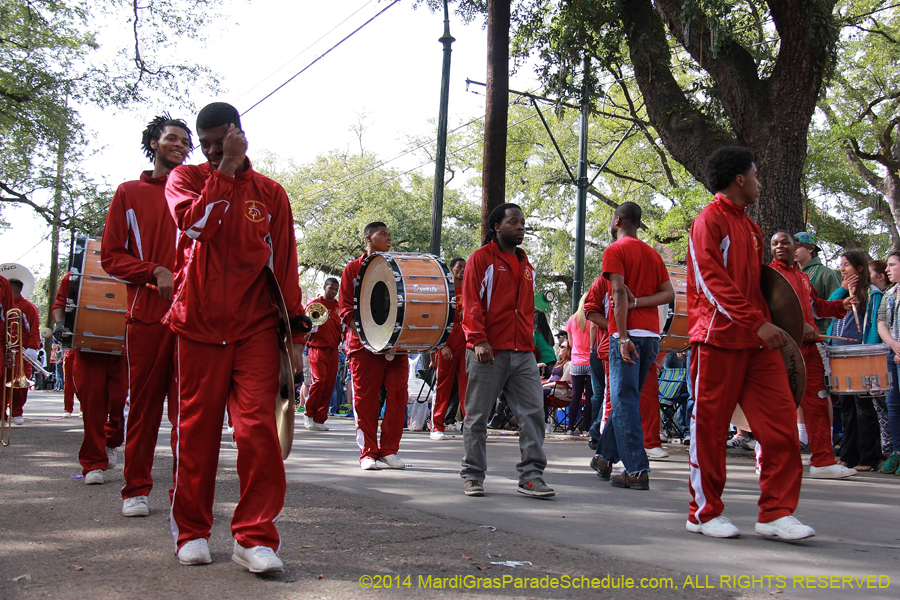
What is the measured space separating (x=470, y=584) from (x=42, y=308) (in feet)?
289

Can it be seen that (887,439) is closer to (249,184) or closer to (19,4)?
(249,184)

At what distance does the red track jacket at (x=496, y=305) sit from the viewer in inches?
241

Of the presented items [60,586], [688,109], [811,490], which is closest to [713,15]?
[688,109]

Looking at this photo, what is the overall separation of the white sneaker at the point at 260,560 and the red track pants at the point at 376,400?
3951 millimetres

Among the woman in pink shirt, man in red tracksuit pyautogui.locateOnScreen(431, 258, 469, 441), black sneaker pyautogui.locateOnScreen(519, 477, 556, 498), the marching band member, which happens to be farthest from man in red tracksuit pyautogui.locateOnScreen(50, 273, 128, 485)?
the woman in pink shirt

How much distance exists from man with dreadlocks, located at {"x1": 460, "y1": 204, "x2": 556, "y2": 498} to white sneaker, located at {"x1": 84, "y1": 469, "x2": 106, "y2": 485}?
2785mm

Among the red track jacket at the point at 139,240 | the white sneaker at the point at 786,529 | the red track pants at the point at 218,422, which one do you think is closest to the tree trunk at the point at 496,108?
the red track jacket at the point at 139,240

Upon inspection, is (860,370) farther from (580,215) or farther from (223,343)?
(580,215)

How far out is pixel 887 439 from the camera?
845 centimetres

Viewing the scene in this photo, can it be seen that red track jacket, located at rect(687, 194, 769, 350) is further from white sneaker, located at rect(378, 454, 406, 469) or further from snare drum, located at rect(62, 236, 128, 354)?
snare drum, located at rect(62, 236, 128, 354)

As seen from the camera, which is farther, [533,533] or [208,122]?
[533,533]

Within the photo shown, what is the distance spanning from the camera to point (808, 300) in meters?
7.54

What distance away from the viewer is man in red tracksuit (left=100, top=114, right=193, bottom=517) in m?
5.00

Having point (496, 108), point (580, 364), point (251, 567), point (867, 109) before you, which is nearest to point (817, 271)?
point (580, 364)
